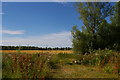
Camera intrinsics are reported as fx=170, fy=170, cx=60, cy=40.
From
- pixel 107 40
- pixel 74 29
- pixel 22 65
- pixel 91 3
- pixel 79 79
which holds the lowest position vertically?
pixel 79 79

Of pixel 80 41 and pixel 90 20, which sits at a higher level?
pixel 90 20

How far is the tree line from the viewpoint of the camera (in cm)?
1655

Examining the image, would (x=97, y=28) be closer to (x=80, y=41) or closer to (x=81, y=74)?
(x=80, y=41)

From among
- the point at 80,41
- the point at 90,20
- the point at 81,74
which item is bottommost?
the point at 81,74

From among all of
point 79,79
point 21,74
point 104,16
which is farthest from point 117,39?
point 21,74

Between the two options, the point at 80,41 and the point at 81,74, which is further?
the point at 80,41

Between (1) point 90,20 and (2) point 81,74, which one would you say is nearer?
(2) point 81,74

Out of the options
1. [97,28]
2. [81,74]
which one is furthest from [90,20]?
[81,74]

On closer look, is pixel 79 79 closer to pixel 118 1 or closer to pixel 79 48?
pixel 79 48

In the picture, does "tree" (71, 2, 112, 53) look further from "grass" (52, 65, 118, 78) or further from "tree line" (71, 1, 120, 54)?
"grass" (52, 65, 118, 78)

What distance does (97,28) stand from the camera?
55.3ft

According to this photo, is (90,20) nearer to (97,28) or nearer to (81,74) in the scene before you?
(97,28)

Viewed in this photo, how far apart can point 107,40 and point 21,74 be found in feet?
44.5

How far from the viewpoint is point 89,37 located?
16.6m
